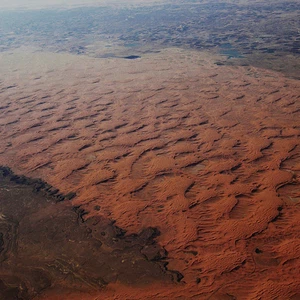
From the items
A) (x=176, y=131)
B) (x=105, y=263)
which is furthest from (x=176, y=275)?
(x=176, y=131)

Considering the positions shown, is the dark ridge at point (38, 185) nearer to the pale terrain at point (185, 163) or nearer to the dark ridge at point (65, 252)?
the dark ridge at point (65, 252)

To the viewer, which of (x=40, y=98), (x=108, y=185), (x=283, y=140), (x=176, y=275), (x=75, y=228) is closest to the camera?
(x=176, y=275)

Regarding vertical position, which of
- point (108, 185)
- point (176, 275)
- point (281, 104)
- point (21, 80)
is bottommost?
point (176, 275)

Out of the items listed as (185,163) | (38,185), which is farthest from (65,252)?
(185,163)

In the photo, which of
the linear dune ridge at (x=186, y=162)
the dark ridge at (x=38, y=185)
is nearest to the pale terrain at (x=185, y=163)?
the linear dune ridge at (x=186, y=162)

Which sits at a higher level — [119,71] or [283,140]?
[119,71]

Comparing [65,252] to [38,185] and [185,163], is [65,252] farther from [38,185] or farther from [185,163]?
[185,163]

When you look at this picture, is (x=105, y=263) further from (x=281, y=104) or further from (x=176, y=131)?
(x=281, y=104)
